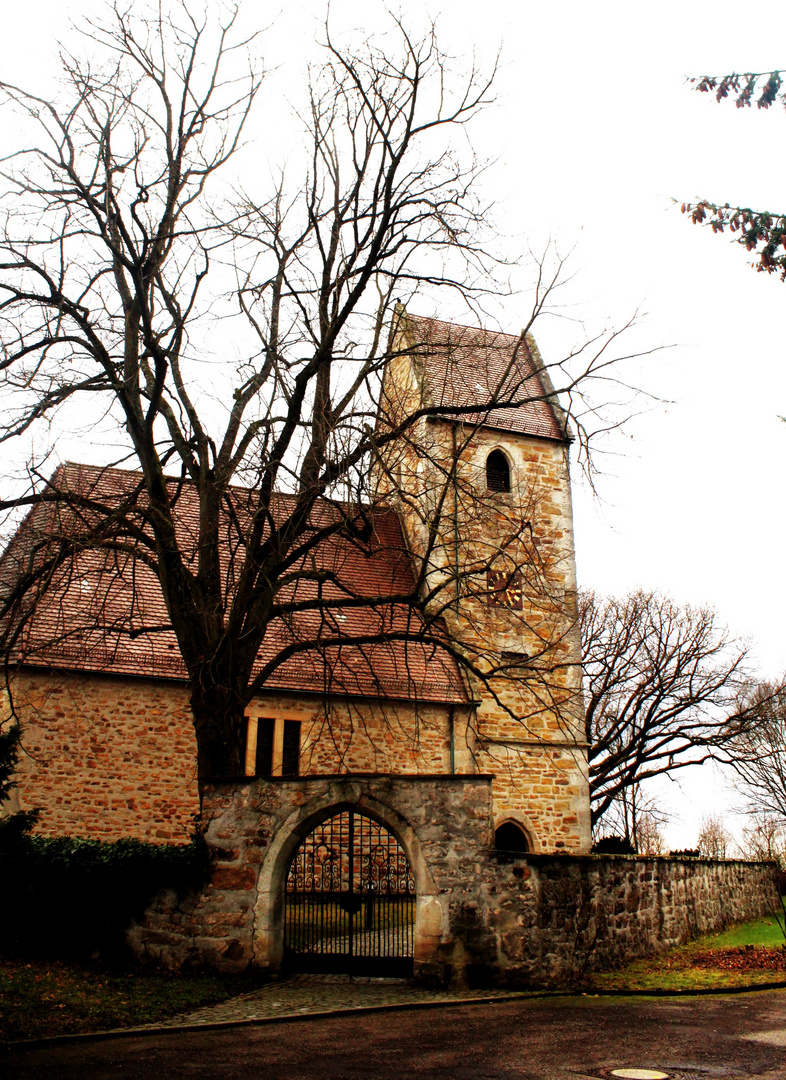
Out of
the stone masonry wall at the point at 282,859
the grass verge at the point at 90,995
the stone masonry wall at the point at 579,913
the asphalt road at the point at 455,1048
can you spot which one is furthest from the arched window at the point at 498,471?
the asphalt road at the point at 455,1048

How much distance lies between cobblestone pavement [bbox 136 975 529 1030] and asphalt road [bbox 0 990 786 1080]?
25 cm

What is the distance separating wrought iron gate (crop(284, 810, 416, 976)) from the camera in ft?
32.9

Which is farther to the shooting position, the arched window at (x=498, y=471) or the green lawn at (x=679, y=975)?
the arched window at (x=498, y=471)

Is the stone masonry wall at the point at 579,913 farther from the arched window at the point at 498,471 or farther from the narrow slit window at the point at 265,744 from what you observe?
the arched window at the point at 498,471

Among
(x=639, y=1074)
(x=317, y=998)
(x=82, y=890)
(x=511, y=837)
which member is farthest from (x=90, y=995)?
(x=511, y=837)

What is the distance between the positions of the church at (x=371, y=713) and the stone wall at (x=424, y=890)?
3 centimetres

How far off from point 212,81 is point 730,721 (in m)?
22.5

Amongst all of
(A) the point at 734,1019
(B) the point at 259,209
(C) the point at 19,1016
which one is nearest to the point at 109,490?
(B) the point at 259,209

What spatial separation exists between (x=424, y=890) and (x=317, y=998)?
1.55 meters

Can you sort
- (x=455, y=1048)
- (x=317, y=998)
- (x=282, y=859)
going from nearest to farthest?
A: (x=455, y=1048)
(x=317, y=998)
(x=282, y=859)

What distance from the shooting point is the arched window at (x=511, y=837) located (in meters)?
16.6

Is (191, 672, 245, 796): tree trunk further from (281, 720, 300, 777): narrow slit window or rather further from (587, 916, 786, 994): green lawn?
(281, 720, 300, 777): narrow slit window

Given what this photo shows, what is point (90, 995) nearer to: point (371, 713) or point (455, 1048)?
point (455, 1048)

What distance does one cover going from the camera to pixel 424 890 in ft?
31.4
